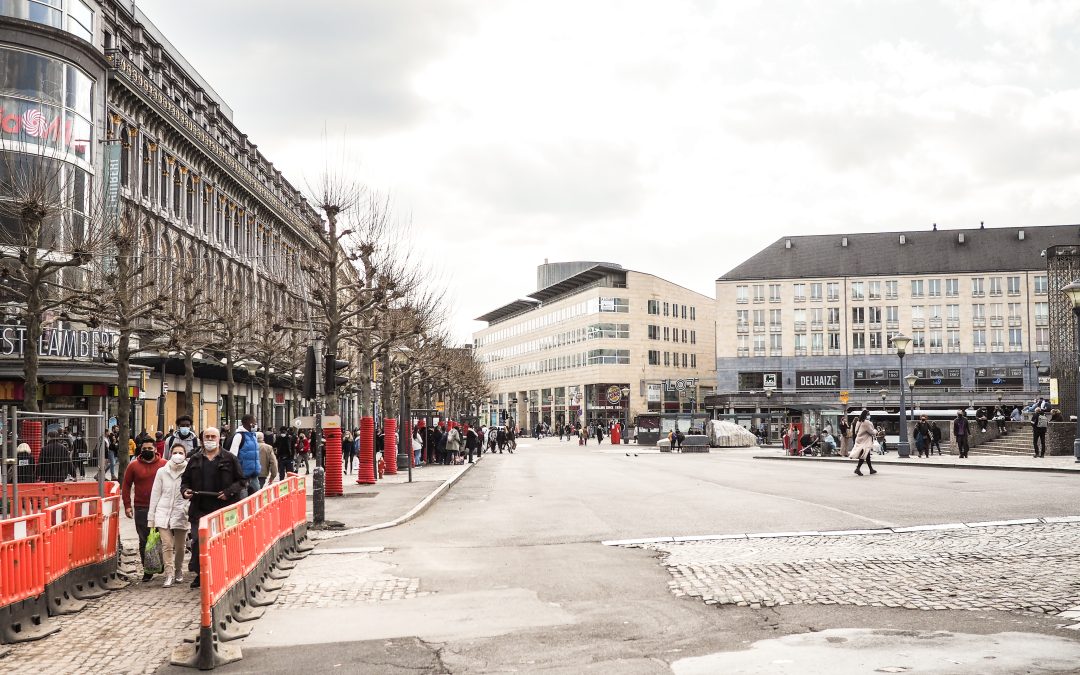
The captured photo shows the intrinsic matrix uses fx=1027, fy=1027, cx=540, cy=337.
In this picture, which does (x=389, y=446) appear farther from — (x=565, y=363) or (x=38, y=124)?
(x=565, y=363)

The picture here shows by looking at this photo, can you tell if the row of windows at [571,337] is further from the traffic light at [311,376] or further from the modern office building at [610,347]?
the traffic light at [311,376]

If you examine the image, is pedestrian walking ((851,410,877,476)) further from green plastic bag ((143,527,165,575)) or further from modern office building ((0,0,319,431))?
green plastic bag ((143,527,165,575))

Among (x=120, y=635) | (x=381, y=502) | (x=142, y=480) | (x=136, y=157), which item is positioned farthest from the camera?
(x=136, y=157)

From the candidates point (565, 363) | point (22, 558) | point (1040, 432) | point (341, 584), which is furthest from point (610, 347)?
point (22, 558)

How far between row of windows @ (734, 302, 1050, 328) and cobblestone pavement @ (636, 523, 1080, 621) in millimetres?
97333

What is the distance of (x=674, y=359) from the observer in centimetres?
12206

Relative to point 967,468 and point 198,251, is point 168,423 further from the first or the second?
point 967,468

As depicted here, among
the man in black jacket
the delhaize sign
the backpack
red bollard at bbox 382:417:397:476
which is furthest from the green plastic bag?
the delhaize sign

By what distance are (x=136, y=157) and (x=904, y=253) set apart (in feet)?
283

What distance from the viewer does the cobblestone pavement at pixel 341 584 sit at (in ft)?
33.4

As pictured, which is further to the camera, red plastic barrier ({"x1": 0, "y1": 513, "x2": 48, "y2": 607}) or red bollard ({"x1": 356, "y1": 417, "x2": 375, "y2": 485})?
red bollard ({"x1": 356, "y1": 417, "x2": 375, "y2": 485})

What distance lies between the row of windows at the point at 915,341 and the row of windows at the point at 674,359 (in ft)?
38.3

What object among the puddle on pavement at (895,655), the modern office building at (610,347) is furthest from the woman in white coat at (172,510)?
the modern office building at (610,347)

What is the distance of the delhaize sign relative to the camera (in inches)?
1430
